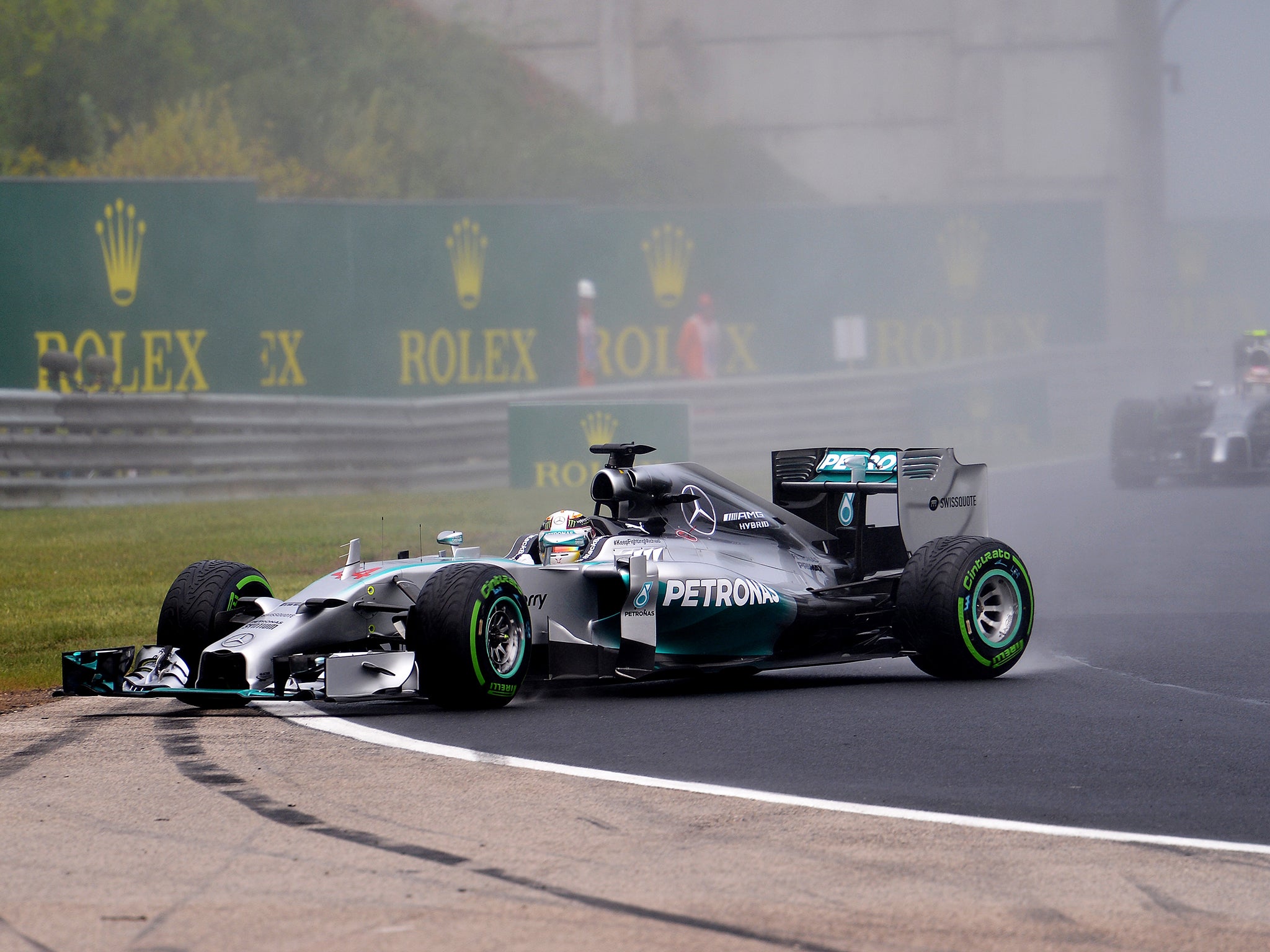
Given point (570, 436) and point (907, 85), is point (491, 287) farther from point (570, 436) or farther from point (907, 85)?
point (907, 85)

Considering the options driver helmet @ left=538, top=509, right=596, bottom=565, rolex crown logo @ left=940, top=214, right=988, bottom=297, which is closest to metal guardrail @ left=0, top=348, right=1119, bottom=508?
rolex crown logo @ left=940, top=214, right=988, bottom=297

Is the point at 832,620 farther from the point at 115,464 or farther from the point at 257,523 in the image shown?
the point at 115,464

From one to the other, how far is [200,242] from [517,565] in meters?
17.4

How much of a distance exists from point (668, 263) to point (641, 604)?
80.4 feet

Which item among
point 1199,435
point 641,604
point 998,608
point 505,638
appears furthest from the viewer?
point 1199,435

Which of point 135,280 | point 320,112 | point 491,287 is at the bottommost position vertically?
point 135,280

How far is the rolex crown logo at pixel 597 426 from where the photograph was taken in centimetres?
2200

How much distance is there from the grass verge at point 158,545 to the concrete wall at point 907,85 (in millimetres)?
27837

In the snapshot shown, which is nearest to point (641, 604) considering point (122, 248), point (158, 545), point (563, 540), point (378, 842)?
point (563, 540)

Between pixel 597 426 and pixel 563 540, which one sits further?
pixel 597 426

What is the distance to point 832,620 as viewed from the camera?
9.41 metres

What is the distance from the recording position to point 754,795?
20.7 feet

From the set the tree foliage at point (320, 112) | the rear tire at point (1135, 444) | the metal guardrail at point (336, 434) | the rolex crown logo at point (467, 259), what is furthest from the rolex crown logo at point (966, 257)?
the rear tire at point (1135, 444)

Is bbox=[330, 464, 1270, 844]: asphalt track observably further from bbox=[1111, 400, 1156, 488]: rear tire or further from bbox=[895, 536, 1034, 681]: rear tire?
bbox=[1111, 400, 1156, 488]: rear tire
